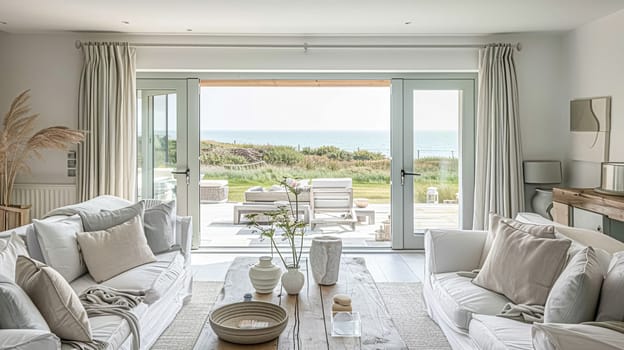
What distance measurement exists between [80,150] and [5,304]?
3.95 m

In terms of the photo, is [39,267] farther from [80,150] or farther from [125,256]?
[80,150]

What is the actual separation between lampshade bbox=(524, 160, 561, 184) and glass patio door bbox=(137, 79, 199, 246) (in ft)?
12.4

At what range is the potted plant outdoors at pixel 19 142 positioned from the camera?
5074mm

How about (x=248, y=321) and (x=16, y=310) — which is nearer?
(x=16, y=310)

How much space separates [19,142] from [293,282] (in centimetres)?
416

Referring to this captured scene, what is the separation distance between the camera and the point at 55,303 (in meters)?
2.20

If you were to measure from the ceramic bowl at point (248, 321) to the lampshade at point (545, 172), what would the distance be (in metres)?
3.98

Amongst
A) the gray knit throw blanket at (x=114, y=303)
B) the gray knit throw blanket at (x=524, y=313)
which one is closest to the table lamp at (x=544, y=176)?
the gray knit throw blanket at (x=524, y=313)

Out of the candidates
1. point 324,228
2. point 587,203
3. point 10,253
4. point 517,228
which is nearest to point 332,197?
point 324,228

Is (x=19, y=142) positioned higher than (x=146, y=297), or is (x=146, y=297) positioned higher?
(x=19, y=142)

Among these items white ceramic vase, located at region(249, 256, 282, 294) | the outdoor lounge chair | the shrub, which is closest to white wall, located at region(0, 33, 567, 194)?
the outdoor lounge chair

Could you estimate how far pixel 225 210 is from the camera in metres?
9.80

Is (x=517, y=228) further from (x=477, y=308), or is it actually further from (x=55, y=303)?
(x=55, y=303)

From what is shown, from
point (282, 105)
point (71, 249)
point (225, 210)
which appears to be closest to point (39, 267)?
point (71, 249)
